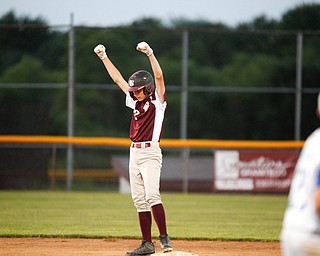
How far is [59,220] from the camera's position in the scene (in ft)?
42.3

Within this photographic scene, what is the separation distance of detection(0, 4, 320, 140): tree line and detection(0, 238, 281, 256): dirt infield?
1146cm

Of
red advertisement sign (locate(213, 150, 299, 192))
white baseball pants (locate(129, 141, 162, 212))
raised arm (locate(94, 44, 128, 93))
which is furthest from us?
red advertisement sign (locate(213, 150, 299, 192))

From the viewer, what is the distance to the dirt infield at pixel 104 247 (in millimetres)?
9000

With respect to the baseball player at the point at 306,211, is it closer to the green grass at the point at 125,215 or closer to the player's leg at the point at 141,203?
the player's leg at the point at 141,203

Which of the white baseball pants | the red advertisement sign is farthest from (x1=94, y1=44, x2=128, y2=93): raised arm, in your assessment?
the red advertisement sign

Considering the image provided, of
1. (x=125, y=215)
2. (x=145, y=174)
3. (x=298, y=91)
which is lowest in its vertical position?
(x=125, y=215)

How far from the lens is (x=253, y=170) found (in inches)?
766

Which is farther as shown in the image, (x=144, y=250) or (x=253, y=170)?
(x=253, y=170)

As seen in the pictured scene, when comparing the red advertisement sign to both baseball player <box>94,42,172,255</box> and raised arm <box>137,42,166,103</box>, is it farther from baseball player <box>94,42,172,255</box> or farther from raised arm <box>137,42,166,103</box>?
raised arm <box>137,42,166,103</box>

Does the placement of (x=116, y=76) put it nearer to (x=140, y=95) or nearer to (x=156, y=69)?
(x=140, y=95)

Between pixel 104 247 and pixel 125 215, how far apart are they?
458cm

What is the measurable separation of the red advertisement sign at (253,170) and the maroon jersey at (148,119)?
36.8 feet

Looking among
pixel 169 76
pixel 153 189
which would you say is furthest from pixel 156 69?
pixel 169 76

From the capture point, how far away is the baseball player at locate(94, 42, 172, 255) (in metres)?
8.22
